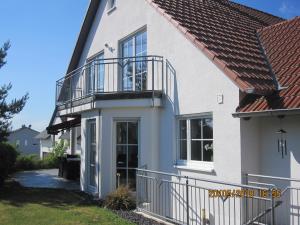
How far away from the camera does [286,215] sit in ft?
28.9

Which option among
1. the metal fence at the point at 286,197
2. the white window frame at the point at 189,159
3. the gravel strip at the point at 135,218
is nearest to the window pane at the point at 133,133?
the white window frame at the point at 189,159

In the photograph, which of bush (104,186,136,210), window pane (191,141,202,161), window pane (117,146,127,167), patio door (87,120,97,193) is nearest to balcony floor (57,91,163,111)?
patio door (87,120,97,193)

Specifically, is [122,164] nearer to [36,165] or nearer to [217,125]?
[217,125]

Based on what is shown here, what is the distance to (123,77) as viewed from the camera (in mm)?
15531

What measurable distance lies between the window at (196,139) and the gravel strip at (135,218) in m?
2.21

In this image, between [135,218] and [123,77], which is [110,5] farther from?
[135,218]

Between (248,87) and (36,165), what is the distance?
819 inches

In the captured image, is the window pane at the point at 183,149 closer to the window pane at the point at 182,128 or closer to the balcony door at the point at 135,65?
the window pane at the point at 182,128

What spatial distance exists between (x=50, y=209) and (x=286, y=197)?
675cm

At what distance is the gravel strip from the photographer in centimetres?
1004

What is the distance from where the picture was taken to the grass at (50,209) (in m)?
10.2

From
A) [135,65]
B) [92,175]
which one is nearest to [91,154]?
[92,175]

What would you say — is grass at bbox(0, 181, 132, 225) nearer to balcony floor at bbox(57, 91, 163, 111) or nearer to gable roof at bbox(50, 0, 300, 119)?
balcony floor at bbox(57, 91, 163, 111)

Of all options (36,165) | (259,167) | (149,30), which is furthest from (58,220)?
(36,165)
